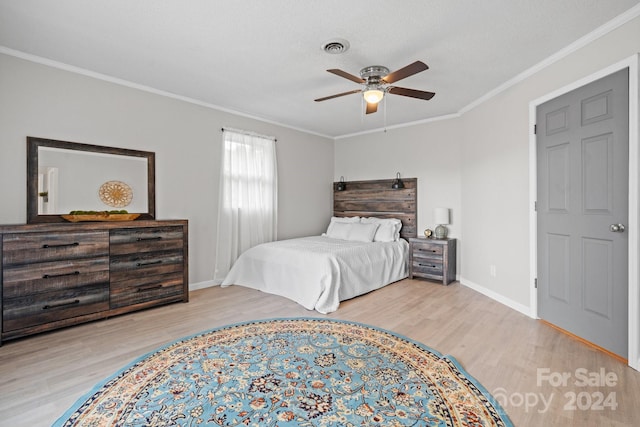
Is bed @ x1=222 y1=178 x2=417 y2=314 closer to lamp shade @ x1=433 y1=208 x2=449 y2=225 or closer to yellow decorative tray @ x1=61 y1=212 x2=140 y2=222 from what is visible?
lamp shade @ x1=433 y1=208 x2=449 y2=225

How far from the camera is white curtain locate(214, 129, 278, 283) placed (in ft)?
14.5

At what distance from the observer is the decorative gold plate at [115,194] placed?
133 inches

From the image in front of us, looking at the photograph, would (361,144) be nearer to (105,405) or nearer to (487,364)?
(487,364)

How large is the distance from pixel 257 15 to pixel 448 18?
1.41 m

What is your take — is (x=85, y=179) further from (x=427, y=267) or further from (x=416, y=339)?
(x=427, y=267)

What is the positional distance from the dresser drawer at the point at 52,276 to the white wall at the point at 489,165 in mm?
4334

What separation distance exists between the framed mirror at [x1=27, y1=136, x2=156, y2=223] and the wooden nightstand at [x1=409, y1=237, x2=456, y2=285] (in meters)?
3.71

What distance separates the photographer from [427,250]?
15.2 feet

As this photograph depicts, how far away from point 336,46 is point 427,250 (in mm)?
3184

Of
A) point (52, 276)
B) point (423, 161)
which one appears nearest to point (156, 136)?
point (52, 276)

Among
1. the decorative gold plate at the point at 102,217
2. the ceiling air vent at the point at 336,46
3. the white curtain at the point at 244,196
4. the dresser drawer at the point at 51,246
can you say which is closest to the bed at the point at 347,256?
the white curtain at the point at 244,196

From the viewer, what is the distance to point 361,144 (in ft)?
19.3

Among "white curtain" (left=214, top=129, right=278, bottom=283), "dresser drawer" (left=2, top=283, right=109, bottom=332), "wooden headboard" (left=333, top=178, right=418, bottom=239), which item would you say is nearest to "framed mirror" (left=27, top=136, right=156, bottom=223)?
"dresser drawer" (left=2, top=283, right=109, bottom=332)

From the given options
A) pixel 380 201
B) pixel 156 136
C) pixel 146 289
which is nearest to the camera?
pixel 146 289
